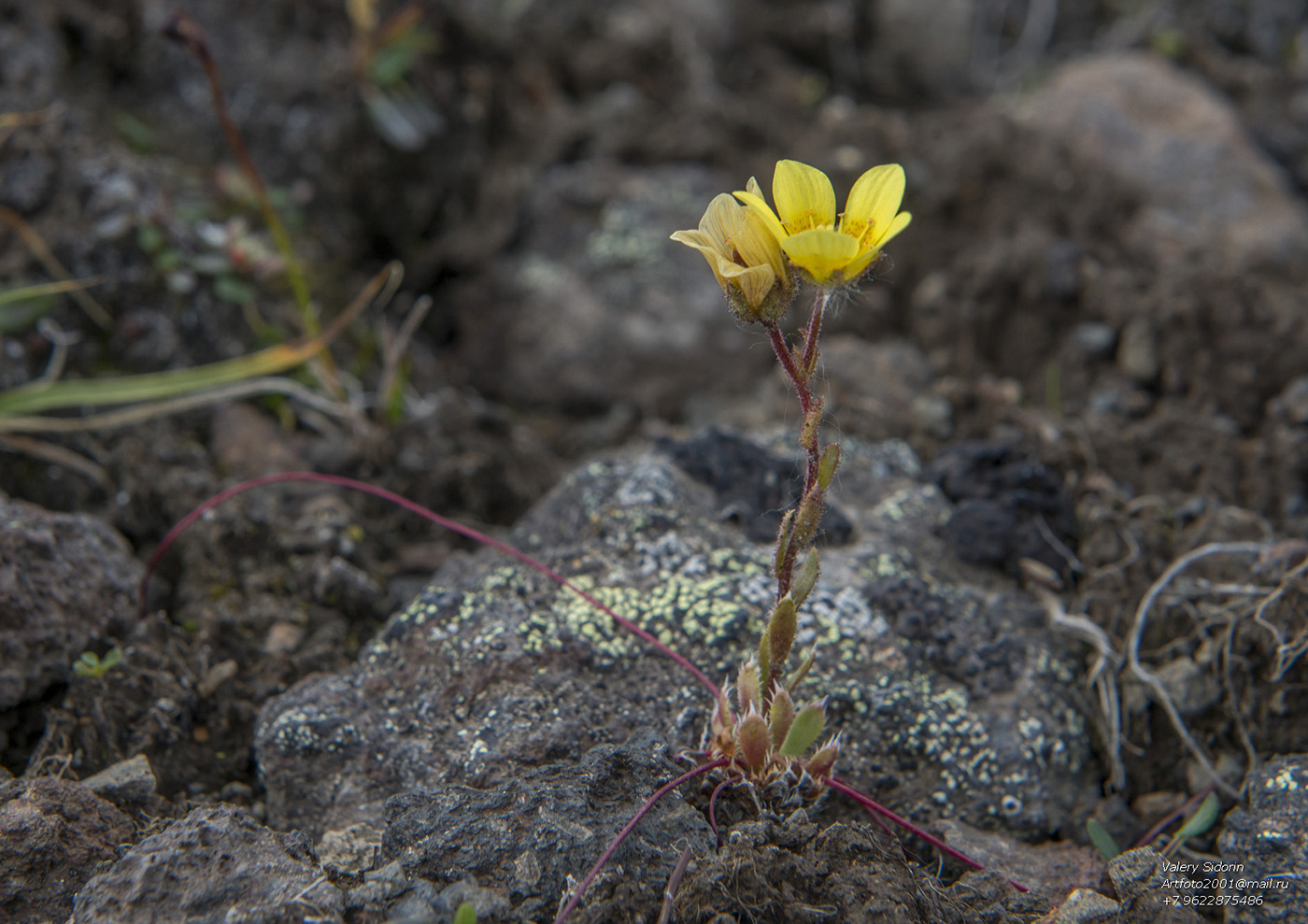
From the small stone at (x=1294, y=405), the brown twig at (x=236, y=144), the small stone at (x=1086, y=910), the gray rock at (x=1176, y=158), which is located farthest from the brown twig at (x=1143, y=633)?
the brown twig at (x=236, y=144)

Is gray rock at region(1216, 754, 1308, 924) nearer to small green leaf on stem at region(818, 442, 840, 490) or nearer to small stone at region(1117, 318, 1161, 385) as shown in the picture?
small green leaf on stem at region(818, 442, 840, 490)

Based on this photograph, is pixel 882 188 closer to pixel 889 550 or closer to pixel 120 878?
pixel 889 550

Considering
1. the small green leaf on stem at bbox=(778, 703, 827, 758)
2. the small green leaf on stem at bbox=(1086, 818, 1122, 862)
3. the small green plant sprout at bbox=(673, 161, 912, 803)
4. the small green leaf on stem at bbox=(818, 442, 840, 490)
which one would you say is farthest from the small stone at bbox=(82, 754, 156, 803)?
the small green leaf on stem at bbox=(1086, 818, 1122, 862)

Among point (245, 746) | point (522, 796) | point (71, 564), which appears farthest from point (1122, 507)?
point (71, 564)

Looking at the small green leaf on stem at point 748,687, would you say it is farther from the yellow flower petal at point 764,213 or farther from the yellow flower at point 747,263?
the yellow flower petal at point 764,213

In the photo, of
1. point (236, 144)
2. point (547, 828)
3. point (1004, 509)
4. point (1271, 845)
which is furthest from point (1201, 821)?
point (236, 144)

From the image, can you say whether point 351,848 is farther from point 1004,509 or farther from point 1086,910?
point 1004,509

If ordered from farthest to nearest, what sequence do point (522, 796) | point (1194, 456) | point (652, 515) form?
point (1194, 456) < point (652, 515) < point (522, 796)
